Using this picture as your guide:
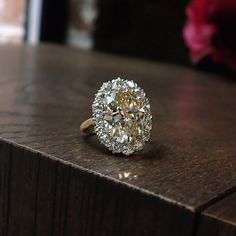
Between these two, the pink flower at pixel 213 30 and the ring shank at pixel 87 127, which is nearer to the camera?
the ring shank at pixel 87 127

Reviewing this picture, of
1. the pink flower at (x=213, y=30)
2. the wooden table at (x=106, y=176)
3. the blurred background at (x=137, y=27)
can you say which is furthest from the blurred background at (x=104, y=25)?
the wooden table at (x=106, y=176)

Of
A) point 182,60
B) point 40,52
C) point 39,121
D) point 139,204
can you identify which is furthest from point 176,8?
point 139,204

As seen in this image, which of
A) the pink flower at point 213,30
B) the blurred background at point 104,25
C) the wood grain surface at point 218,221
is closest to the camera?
the wood grain surface at point 218,221

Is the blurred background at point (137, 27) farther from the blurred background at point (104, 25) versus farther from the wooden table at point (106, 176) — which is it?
the wooden table at point (106, 176)

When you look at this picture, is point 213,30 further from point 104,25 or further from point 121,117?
point 121,117

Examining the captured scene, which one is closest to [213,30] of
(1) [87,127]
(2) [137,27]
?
(2) [137,27]

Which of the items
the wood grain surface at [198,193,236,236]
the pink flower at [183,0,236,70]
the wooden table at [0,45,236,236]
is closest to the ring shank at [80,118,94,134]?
the wooden table at [0,45,236,236]
